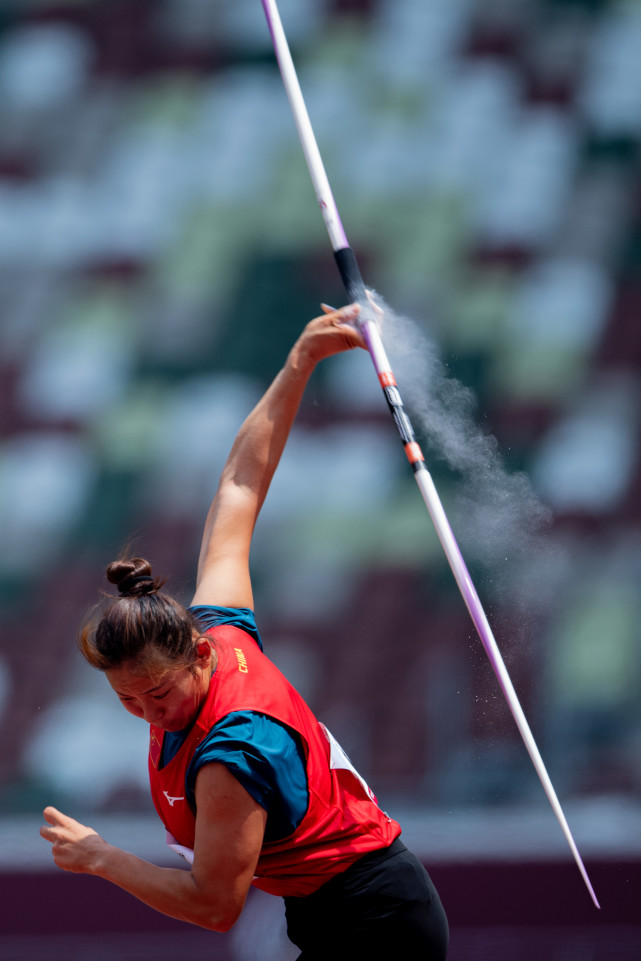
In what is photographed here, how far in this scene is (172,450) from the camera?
2.89 m

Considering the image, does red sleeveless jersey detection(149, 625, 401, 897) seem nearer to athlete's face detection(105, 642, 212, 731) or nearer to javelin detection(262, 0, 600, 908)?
athlete's face detection(105, 642, 212, 731)

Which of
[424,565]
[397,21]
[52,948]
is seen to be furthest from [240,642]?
[397,21]

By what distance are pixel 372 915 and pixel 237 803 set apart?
309 mm

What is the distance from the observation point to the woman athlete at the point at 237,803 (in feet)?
4.06

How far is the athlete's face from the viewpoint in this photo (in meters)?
1.25

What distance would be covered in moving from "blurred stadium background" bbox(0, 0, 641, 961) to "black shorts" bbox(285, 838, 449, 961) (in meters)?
1.33

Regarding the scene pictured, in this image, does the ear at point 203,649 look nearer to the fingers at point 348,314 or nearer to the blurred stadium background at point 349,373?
the fingers at point 348,314

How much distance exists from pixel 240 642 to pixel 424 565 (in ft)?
4.73

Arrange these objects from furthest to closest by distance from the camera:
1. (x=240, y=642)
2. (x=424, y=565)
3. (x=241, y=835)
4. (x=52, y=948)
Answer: (x=424, y=565)
(x=52, y=948)
(x=240, y=642)
(x=241, y=835)

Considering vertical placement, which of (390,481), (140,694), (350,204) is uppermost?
(350,204)

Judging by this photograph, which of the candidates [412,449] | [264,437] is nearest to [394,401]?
[412,449]

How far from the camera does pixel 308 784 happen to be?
1328 mm

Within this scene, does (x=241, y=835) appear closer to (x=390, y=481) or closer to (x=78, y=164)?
(x=390, y=481)

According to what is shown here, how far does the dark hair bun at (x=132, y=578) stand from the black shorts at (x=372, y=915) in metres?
0.45
